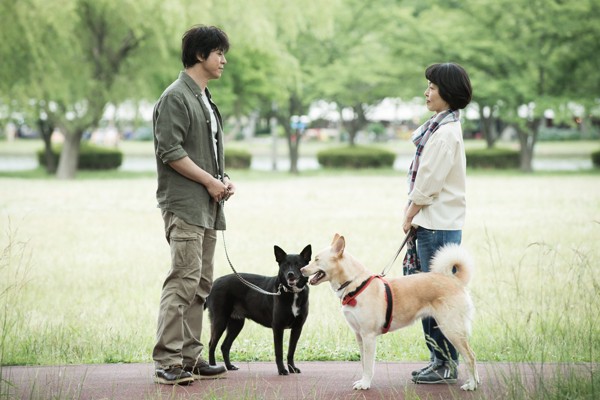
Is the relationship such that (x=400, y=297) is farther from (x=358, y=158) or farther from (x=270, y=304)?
(x=358, y=158)

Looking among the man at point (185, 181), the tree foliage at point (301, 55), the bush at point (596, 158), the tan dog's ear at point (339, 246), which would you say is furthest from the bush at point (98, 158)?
the tan dog's ear at point (339, 246)

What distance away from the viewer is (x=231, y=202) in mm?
21141

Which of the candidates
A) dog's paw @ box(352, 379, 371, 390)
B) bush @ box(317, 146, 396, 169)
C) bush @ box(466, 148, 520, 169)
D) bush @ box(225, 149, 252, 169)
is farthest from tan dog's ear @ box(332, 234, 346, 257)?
bush @ box(466, 148, 520, 169)

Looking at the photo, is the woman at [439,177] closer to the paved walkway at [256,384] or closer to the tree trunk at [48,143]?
the paved walkway at [256,384]

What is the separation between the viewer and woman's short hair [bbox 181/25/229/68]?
5207 mm

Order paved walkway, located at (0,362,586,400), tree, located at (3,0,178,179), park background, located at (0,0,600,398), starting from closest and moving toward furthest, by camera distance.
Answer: paved walkway, located at (0,362,586,400) < park background, located at (0,0,600,398) < tree, located at (3,0,178,179)

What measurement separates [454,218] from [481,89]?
31.6 metres

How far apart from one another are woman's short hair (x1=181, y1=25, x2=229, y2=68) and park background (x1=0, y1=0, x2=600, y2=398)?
1612 mm

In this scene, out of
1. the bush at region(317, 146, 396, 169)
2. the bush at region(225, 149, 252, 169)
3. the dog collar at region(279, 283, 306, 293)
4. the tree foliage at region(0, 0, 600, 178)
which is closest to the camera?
the dog collar at region(279, 283, 306, 293)

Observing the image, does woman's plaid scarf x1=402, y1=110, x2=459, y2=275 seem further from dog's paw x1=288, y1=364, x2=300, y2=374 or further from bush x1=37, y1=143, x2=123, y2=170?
bush x1=37, y1=143, x2=123, y2=170

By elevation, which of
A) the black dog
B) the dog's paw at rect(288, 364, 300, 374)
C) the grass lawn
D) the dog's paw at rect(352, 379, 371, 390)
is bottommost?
the grass lawn

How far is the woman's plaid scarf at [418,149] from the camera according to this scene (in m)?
5.22

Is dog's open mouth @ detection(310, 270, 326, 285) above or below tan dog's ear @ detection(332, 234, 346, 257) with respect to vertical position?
below

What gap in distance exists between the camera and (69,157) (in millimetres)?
32156
